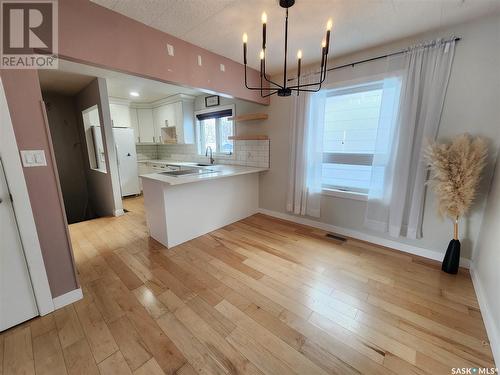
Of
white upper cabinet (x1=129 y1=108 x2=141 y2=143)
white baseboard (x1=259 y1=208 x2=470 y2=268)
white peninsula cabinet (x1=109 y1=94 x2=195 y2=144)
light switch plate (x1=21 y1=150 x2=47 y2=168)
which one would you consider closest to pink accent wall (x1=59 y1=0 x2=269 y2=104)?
light switch plate (x1=21 y1=150 x2=47 y2=168)

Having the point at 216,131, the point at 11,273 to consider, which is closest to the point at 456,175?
the point at 11,273

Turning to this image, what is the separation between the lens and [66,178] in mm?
4816

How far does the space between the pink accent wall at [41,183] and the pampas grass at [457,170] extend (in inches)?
128

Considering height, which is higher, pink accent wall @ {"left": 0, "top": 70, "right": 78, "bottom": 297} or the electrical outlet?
the electrical outlet

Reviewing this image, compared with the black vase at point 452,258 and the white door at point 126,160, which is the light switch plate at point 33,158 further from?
the black vase at point 452,258

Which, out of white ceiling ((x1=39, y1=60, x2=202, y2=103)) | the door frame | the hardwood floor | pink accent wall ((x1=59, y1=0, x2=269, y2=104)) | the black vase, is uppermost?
white ceiling ((x1=39, y1=60, x2=202, y2=103))

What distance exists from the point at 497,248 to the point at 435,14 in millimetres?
1976

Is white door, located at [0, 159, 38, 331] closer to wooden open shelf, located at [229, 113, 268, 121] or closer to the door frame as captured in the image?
the door frame

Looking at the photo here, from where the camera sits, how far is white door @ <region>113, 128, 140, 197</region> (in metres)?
4.57

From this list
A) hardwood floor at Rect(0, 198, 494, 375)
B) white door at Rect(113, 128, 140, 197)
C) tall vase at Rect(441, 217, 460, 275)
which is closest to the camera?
hardwood floor at Rect(0, 198, 494, 375)

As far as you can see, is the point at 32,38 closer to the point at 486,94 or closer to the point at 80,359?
the point at 80,359

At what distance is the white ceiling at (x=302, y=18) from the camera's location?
5.27ft

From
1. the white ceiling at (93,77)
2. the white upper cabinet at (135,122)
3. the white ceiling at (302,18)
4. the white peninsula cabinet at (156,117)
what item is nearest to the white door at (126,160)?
the white peninsula cabinet at (156,117)

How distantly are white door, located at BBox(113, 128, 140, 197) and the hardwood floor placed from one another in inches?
104
